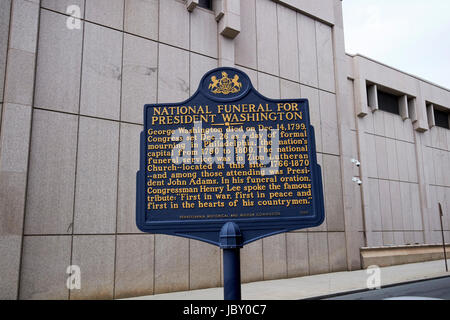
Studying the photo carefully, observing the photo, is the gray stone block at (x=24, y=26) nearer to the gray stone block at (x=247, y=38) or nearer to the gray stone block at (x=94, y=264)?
the gray stone block at (x=94, y=264)

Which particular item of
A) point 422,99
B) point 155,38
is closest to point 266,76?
point 155,38

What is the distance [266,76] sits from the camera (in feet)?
54.6

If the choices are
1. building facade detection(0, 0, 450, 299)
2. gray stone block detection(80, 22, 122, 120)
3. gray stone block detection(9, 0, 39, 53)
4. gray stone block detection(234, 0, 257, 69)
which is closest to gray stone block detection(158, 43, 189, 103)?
building facade detection(0, 0, 450, 299)

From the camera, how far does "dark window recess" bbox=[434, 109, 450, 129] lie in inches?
1192

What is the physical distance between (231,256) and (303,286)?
8.75m

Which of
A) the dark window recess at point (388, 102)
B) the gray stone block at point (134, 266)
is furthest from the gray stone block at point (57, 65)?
the dark window recess at point (388, 102)

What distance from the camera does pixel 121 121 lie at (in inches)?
511

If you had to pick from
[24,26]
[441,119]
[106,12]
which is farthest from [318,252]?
[441,119]

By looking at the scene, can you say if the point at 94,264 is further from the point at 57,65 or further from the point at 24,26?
the point at 24,26

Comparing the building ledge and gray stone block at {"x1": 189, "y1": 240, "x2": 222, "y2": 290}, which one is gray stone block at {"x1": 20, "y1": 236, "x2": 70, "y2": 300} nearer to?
gray stone block at {"x1": 189, "y1": 240, "x2": 222, "y2": 290}

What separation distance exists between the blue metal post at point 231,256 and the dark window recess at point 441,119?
3014 cm

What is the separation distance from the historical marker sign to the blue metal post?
5.4 inches

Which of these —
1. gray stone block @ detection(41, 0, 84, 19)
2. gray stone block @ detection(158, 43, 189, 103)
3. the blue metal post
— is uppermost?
gray stone block @ detection(41, 0, 84, 19)
